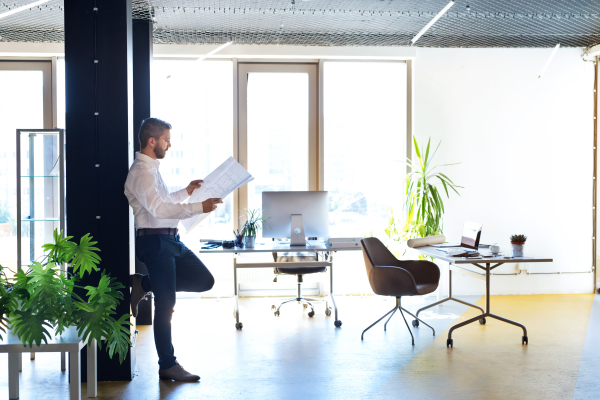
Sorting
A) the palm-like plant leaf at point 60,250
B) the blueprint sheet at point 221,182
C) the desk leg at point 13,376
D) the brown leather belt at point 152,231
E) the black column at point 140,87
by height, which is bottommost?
the desk leg at point 13,376

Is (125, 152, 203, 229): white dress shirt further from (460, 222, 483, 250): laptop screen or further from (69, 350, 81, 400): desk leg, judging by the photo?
(460, 222, 483, 250): laptop screen

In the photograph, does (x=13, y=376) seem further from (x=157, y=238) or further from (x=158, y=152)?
(x=158, y=152)

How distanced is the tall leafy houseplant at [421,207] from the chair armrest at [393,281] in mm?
1469

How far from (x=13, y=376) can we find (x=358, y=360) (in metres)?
2.32

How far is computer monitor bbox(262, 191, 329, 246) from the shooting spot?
4.73m

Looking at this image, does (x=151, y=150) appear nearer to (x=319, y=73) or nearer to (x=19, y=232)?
(x=19, y=232)

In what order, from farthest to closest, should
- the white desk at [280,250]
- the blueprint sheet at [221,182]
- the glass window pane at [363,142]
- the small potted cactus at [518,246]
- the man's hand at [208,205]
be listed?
the glass window pane at [363,142] → the white desk at [280,250] → the small potted cactus at [518,246] → the blueprint sheet at [221,182] → the man's hand at [208,205]

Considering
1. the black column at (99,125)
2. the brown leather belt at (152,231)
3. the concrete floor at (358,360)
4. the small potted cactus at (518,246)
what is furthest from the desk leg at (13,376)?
the small potted cactus at (518,246)

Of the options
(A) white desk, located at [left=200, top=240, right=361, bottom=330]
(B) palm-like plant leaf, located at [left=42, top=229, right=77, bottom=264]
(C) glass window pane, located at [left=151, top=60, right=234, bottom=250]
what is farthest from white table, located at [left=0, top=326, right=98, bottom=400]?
(C) glass window pane, located at [left=151, top=60, right=234, bottom=250]

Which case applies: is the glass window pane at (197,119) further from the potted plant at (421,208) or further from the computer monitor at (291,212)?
the potted plant at (421,208)

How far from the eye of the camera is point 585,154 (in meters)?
6.34

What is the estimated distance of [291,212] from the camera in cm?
474

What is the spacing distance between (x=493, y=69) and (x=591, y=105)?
1.38 metres

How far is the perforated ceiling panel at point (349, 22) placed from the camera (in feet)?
15.9
